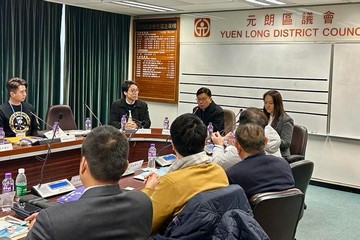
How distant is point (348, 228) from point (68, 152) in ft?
8.71

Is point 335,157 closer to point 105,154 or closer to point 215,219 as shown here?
point 215,219

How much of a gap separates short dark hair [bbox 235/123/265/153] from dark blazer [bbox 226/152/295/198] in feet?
0.18

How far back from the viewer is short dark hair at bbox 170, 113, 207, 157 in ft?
7.02

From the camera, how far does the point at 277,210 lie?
210 centimetres

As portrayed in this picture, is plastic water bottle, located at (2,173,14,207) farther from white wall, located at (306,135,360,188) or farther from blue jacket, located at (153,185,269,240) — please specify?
white wall, located at (306,135,360,188)

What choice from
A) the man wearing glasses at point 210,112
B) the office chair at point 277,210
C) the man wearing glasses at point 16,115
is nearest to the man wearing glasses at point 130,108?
the man wearing glasses at point 210,112

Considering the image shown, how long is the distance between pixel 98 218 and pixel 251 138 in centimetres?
129

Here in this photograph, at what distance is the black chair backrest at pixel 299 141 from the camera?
421 centimetres

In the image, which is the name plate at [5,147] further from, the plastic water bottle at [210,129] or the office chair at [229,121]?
the office chair at [229,121]

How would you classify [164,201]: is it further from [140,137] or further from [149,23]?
[149,23]

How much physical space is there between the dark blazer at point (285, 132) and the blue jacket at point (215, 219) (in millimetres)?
2327

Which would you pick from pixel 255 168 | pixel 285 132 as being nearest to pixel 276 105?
pixel 285 132

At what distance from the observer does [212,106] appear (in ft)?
15.9

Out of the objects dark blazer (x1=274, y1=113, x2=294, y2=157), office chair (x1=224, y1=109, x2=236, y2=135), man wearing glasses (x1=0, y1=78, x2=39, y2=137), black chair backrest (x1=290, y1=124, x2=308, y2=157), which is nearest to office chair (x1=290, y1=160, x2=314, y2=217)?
dark blazer (x1=274, y1=113, x2=294, y2=157)
